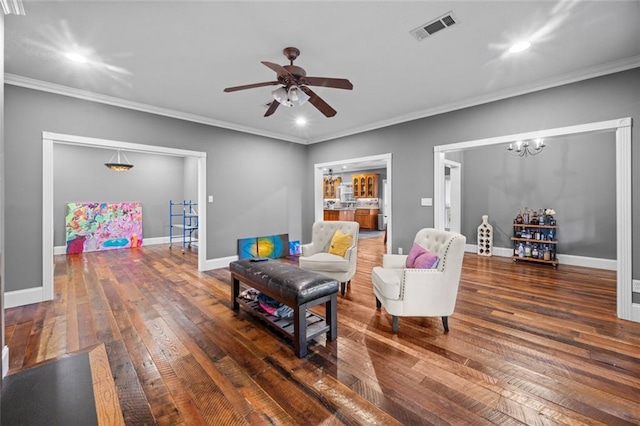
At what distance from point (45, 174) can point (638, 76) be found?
6.99 m

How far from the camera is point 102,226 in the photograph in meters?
7.12

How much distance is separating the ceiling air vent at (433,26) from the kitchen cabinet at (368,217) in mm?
8680

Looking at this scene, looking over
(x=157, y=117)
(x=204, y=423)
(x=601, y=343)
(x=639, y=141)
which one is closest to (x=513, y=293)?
(x=601, y=343)

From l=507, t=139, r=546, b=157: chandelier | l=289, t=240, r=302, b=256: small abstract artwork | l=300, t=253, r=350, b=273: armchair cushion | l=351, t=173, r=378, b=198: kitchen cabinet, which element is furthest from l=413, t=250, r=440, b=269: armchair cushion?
l=351, t=173, r=378, b=198: kitchen cabinet

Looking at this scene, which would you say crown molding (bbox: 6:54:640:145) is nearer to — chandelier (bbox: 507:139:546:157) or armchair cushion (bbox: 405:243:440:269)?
chandelier (bbox: 507:139:546:157)

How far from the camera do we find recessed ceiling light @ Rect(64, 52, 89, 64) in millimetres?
2781

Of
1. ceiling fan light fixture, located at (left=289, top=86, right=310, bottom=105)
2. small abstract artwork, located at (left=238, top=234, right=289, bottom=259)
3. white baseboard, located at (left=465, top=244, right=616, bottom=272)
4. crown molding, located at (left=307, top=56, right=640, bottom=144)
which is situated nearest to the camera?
ceiling fan light fixture, located at (left=289, top=86, right=310, bottom=105)

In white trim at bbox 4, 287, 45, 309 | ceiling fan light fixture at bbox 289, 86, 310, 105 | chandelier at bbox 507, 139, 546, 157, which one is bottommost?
white trim at bbox 4, 287, 45, 309

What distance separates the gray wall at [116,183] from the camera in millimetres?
6785

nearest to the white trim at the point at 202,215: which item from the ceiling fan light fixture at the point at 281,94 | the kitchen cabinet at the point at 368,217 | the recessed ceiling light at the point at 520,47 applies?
the ceiling fan light fixture at the point at 281,94

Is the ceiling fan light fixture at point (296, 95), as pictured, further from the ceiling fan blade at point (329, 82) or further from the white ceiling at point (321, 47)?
the white ceiling at point (321, 47)

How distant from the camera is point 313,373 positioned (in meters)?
2.01

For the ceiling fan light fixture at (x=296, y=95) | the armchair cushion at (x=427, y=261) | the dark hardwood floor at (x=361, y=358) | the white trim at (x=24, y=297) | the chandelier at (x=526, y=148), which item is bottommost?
the dark hardwood floor at (x=361, y=358)

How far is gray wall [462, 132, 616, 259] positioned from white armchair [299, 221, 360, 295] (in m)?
3.04
